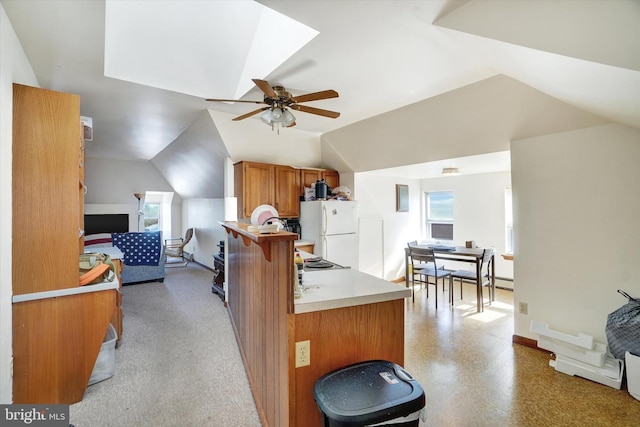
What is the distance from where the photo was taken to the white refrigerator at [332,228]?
421 centimetres

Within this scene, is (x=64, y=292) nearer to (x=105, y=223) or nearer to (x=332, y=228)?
(x=332, y=228)

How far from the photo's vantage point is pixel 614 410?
77.5 inches

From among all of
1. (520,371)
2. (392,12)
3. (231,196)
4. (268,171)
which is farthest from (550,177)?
(231,196)

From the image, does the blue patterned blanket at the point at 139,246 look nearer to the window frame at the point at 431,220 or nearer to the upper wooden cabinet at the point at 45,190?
the upper wooden cabinet at the point at 45,190

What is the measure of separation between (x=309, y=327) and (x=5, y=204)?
5.95 feet

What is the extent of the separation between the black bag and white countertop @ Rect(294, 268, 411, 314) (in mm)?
1934

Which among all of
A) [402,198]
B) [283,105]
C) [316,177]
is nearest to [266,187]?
[316,177]

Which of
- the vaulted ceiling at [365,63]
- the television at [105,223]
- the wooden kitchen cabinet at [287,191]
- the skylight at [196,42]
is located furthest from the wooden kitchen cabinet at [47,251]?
the television at [105,223]

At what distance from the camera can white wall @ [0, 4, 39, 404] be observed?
1.50 m

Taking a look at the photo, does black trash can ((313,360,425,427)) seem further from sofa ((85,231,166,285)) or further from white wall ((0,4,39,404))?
sofa ((85,231,166,285))

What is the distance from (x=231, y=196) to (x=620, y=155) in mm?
4345

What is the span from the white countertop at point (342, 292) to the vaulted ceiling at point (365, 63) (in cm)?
148

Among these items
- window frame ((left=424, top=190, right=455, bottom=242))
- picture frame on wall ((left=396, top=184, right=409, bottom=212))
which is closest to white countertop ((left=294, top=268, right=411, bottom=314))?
picture frame on wall ((left=396, top=184, right=409, bottom=212))

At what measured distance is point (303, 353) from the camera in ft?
4.33
